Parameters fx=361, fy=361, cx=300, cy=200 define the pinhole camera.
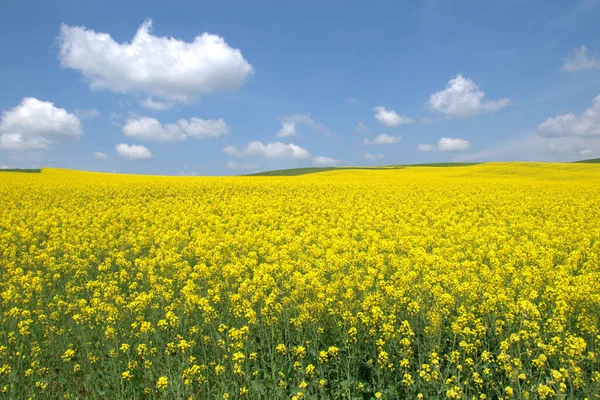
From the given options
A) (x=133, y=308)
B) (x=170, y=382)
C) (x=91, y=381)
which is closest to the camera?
(x=170, y=382)

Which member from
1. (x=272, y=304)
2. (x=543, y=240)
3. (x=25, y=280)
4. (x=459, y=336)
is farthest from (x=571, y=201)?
(x=25, y=280)

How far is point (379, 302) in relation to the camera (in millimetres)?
5762

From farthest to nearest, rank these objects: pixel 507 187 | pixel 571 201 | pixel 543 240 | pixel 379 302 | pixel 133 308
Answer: pixel 507 187 < pixel 571 201 < pixel 543 240 < pixel 133 308 < pixel 379 302

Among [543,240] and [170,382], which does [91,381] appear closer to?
[170,382]

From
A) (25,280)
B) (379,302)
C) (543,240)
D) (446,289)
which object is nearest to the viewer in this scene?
(379,302)

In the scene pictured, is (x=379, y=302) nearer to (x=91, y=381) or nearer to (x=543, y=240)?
(x=91, y=381)

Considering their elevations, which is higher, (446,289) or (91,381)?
(446,289)

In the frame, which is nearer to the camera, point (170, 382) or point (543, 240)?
point (170, 382)

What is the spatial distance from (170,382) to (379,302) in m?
3.21

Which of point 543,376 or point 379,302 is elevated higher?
point 379,302

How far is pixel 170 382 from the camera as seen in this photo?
4500 mm

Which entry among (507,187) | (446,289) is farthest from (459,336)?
(507,187)

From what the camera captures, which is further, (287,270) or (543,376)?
(287,270)

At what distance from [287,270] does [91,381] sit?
3.55 m
